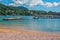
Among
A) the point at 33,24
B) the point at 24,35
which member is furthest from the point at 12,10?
the point at 24,35

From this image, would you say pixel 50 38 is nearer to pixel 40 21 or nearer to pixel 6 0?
pixel 40 21

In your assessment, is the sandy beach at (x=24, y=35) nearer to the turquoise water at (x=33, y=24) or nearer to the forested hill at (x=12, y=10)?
the turquoise water at (x=33, y=24)

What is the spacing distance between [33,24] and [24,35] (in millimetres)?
572

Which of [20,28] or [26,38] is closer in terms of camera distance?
[26,38]

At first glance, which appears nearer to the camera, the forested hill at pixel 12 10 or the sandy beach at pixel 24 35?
the sandy beach at pixel 24 35

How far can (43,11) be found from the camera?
5.40m

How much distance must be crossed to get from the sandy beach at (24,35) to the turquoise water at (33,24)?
181 mm

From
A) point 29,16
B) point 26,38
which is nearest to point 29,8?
point 29,16

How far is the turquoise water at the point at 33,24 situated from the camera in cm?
538

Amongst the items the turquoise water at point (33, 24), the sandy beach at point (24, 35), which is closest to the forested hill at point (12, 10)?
the turquoise water at point (33, 24)

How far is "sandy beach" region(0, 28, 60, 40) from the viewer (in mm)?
4809

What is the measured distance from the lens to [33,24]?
5457 millimetres

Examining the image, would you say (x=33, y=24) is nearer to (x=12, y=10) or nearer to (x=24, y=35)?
(x=24, y=35)

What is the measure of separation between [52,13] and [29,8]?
0.67 meters
